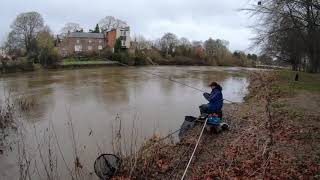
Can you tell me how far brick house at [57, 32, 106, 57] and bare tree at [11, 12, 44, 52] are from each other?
11.9 metres

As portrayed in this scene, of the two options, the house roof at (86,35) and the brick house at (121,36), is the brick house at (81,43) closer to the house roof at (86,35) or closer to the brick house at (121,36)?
the house roof at (86,35)

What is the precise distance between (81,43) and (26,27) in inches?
671

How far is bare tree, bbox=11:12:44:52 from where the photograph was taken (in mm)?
59031

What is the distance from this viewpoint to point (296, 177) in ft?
20.4

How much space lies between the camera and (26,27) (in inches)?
2347

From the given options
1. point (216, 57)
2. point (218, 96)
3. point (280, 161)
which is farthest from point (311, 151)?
point (216, 57)

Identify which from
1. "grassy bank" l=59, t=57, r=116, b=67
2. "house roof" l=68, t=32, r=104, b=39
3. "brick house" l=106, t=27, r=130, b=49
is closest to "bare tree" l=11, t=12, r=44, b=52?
"grassy bank" l=59, t=57, r=116, b=67

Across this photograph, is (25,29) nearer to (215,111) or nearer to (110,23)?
(110,23)

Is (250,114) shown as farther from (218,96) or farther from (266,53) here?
(266,53)

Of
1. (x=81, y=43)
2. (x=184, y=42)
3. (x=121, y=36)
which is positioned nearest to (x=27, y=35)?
(x=81, y=43)

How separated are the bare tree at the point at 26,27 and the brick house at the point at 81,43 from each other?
469 inches

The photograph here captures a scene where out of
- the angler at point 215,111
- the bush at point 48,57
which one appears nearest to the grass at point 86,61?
the bush at point 48,57

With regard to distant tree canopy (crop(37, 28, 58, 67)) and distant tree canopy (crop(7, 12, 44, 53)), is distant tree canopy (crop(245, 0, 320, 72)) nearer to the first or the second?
distant tree canopy (crop(37, 28, 58, 67))

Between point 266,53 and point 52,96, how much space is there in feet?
74.4
